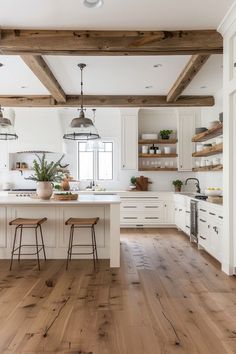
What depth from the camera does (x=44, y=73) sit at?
15.2 ft

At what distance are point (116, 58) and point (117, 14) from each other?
1024mm

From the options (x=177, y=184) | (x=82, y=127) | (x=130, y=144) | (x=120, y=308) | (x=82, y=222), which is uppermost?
(x=130, y=144)

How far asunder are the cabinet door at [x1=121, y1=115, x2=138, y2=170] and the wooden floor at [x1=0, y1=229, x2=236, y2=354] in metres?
3.35

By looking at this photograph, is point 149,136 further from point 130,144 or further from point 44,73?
point 44,73

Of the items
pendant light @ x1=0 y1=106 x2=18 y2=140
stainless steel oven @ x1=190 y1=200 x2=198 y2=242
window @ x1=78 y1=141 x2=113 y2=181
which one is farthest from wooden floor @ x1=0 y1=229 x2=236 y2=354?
window @ x1=78 y1=141 x2=113 y2=181

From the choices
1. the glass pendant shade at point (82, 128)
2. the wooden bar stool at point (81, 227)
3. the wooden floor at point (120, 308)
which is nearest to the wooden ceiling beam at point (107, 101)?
the glass pendant shade at point (82, 128)

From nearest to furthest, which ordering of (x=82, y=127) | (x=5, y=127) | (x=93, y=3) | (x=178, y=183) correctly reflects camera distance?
(x=93, y=3)
(x=82, y=127)
(x=5, y=127)
(x=178, y=183)

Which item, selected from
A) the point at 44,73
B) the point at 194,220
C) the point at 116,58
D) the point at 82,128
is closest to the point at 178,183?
the point at 194,220

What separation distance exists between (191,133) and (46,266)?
494 centimetres

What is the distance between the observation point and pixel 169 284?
3.37 m

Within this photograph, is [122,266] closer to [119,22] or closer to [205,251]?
[205,251]

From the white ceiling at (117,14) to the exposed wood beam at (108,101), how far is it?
270 centimetres

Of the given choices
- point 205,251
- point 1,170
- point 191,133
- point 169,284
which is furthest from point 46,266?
point 191,133

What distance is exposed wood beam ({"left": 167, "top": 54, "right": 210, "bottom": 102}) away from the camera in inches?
170
